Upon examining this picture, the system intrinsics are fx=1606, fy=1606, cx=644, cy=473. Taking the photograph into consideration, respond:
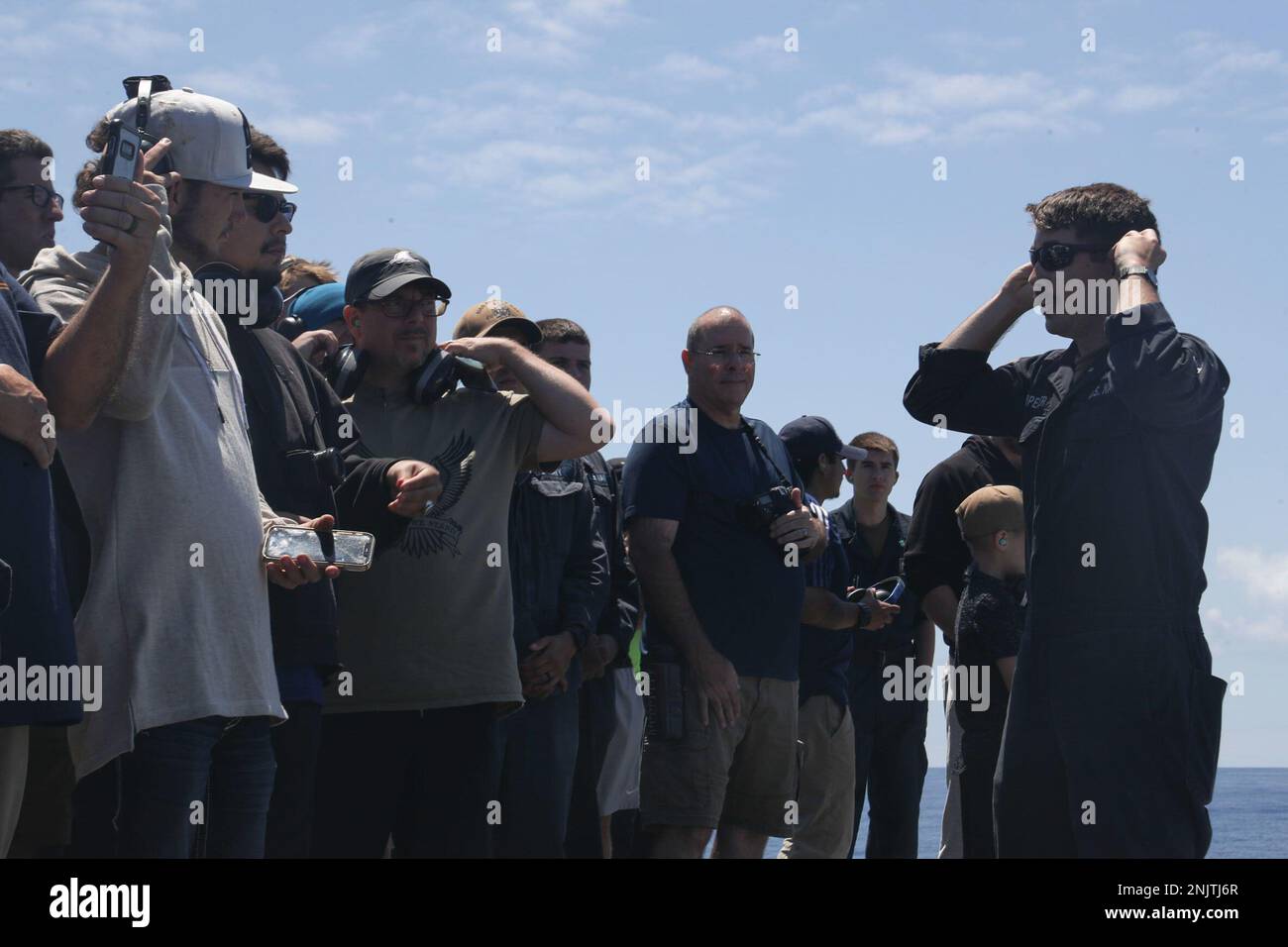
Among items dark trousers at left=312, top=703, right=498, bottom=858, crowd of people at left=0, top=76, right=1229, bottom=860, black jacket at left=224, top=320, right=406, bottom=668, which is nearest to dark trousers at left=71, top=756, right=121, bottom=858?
crowd of people at left=0, top=76, right=1229, bottom=860

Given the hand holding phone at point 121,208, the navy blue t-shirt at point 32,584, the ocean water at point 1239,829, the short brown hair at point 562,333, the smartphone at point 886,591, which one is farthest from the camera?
the ocean water at point 1239,829

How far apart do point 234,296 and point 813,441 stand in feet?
13.2

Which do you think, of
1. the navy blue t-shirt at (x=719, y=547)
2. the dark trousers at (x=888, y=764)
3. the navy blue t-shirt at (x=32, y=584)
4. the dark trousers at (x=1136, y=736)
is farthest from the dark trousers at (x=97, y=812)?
the dark trousers at (x=888, y=764)

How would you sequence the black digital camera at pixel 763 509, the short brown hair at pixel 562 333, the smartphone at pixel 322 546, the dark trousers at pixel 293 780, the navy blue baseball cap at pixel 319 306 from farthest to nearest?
the short brown hair at pixel 562 333 → the black digital camera at pixel 763 509 → the navy blue baseball cap at pixel 319 306 → the dark trousers at pixel 293 780 → the smartphone at pixel 322 546

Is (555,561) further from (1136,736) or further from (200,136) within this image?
(1136,736)

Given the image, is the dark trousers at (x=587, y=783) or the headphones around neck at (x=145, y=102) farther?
the dark trousers at (x=587, y=783)

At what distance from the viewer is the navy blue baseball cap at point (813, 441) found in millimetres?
7758

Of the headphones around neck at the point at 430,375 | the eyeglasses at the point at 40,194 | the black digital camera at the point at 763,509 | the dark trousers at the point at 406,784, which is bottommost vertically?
the dark trousers at the point at 406,784

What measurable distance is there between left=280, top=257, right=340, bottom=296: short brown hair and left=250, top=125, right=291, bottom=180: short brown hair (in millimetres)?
1331

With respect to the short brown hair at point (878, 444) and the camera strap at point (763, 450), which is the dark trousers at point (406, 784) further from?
the short brown hair at point (878, 444)

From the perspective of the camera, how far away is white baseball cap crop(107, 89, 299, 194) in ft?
13.3

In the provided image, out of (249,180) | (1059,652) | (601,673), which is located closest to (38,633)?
(249,180)

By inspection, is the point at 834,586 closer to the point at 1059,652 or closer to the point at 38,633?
the point at 1059,652

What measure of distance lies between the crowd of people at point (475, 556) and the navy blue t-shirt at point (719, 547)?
0.04ft
